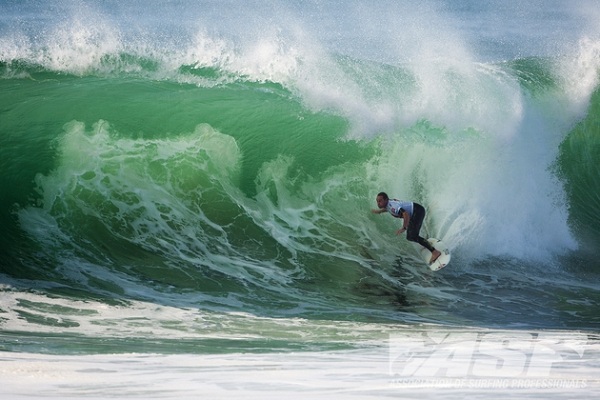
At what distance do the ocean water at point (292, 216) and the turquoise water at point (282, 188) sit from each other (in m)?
0.03

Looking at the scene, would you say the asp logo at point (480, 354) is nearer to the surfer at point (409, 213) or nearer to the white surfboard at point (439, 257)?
the surfer at point (409, 213)

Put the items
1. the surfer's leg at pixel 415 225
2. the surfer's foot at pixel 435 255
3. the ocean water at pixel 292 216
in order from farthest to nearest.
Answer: the surfer's foot at pixel 435 255 → the surfer's leg at pixel 415 225 → the ocean water at pixel 292 216

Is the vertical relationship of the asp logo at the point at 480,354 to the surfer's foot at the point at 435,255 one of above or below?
below

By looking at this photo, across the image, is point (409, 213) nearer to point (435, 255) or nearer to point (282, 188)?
point (435, 255)

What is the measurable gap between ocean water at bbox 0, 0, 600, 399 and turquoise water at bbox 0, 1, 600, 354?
0.09 ft

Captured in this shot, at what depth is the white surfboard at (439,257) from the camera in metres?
10.2

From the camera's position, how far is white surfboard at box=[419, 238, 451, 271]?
10.2m

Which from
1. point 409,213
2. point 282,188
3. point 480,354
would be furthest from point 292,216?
point 480,354

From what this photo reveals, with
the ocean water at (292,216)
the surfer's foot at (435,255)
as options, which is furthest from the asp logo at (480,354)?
the surfer's foot at (435,255)

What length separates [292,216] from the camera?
11016mm

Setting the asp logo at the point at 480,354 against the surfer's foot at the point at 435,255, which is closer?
the asp logo at the point at 480,354

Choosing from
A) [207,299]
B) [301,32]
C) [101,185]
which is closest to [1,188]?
[101,185]

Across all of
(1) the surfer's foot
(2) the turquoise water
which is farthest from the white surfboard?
(2) the turquoise water

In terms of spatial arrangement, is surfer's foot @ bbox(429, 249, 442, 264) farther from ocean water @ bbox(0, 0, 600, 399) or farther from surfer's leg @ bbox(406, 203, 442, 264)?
surfer's leg @ bbox(406, 203, 442, 264)
